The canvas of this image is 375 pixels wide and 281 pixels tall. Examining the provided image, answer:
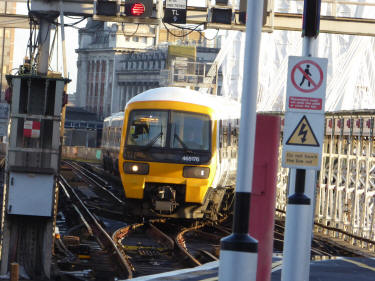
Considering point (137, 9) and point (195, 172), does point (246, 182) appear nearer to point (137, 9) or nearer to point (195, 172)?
point (137, 9)

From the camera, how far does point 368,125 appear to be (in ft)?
76.1

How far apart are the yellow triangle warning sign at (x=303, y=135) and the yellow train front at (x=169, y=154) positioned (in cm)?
1426

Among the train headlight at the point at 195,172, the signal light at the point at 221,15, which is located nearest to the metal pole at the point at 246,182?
the signal light at the point at 221,15

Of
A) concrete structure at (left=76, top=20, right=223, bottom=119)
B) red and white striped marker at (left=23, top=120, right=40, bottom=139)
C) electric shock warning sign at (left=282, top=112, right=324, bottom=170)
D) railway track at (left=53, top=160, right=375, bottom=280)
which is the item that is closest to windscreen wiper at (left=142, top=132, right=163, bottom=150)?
railway track at (left=53, top=160, right=375, bottom=280)

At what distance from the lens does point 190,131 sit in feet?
81.6

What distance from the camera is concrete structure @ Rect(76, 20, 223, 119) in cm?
14862

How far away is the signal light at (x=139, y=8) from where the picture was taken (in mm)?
22266

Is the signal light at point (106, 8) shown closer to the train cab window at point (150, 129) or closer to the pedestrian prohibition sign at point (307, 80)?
the train cab window at point (150, 129)

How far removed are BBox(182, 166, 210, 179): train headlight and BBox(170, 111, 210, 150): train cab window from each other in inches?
17.6

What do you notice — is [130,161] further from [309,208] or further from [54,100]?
[309,208]

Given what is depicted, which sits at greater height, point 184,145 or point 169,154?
point 184,145

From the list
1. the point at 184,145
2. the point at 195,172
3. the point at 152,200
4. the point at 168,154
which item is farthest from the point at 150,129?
the point at 152,200

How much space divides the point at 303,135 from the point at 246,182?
1109 millimetres

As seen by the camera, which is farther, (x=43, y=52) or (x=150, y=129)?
(x=150, y=129)
